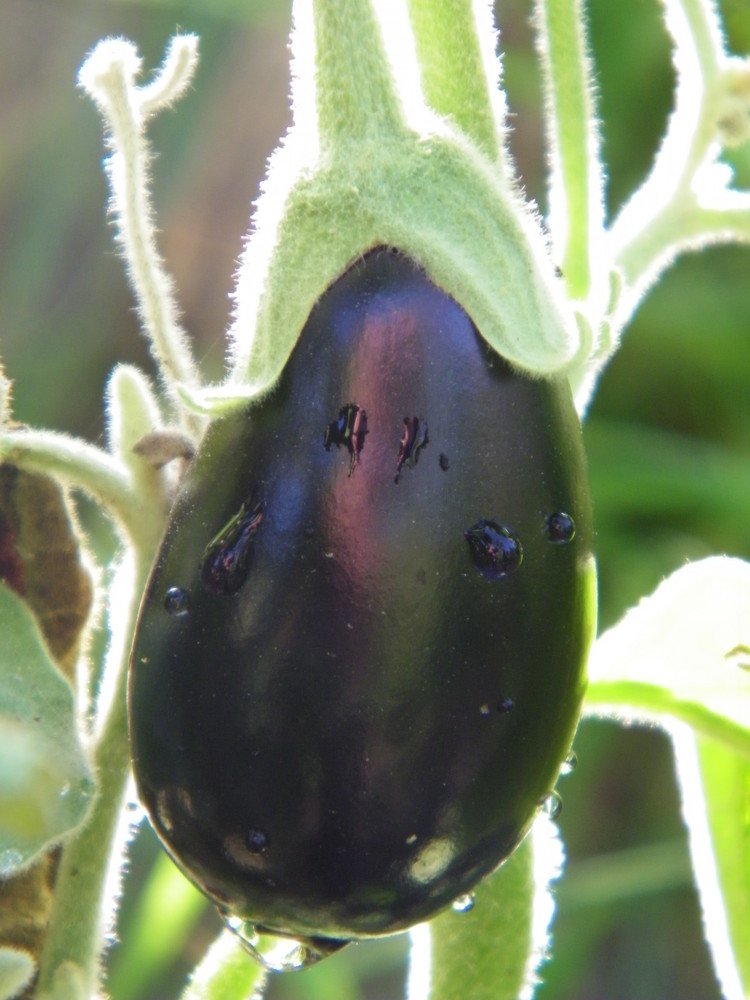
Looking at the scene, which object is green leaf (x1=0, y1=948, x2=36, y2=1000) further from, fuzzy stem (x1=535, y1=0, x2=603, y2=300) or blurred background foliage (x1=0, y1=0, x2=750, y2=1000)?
blurred background foliage (x1=0, y1=0, x2=750, y2=1000)

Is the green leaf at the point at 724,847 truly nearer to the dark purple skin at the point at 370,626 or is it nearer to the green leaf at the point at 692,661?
the green leaf at the point at 692,661

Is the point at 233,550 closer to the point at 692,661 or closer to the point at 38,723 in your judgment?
the point at 38,723

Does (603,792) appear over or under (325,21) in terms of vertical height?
under

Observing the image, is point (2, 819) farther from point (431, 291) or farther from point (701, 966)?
point (701, 966)

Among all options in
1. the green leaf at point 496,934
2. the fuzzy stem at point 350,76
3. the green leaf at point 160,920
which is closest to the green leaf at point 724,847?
the green leaf at point 496,934

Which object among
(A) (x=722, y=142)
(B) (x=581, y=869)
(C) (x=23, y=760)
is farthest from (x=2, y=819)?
(B) (x=581, y=869)

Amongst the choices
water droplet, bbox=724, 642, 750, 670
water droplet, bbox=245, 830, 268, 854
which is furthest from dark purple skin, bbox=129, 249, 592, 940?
water droplet, bbox=724, 642, 750, 670
